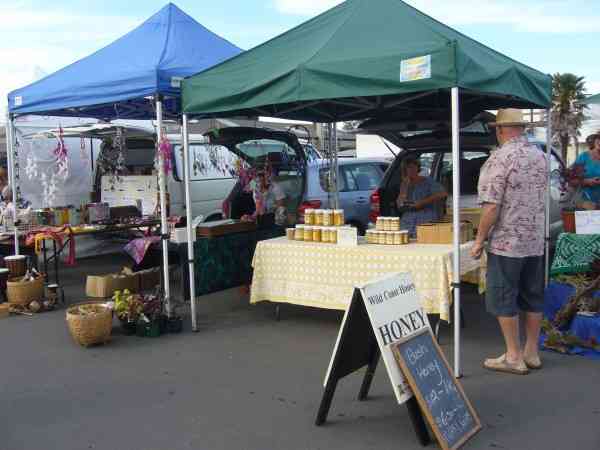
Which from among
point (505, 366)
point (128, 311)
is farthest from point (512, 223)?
point (128, 311)

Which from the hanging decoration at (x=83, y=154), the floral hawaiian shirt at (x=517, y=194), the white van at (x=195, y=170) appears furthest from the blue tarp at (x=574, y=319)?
the hanging decoration at (x=83, y=154)

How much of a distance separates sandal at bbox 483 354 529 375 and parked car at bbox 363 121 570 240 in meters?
2.82

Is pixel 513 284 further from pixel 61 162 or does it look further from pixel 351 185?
pixel 61 162

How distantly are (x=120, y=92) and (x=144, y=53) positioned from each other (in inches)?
25.3

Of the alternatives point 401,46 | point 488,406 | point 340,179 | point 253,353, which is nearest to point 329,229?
point 253,353

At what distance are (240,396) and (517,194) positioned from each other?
2.40 m

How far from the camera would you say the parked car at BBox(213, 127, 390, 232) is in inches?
296

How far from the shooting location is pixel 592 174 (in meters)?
6.62

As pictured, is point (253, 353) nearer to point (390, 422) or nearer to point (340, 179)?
point (390, 422)

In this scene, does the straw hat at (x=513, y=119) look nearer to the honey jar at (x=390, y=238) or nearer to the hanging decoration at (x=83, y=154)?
the honey jar at (x=390, y=238)

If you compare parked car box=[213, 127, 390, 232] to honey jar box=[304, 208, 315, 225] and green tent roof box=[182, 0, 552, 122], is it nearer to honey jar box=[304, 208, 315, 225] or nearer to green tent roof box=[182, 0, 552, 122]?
green tent roof box=[182, 0, 552, 122]

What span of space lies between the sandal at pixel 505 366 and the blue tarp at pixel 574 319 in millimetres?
681

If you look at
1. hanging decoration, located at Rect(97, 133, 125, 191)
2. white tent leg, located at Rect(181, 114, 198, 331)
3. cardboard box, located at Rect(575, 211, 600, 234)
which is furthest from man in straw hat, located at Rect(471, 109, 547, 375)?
hanging decoration, located at Rect(97, 133, 125, 191)

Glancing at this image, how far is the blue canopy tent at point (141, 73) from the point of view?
6078 mm
